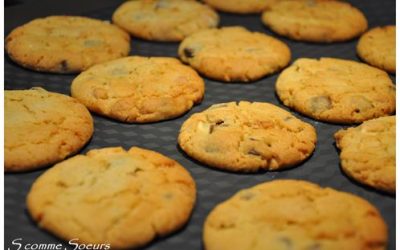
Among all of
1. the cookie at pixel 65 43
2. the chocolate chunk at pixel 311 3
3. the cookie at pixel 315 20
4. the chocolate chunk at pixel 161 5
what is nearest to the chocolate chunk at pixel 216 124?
the cookie at pixel 65 43

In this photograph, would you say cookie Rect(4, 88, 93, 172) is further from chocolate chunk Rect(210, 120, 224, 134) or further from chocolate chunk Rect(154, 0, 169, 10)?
chocolate chunk Rect(154, 0, 169, 10)

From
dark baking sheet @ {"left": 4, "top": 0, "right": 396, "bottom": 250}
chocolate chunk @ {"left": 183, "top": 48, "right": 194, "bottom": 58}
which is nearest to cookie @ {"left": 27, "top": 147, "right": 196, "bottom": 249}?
dark baking sheet @ {"left": 4, "top": 0, "right": 396, "bottom": 250}

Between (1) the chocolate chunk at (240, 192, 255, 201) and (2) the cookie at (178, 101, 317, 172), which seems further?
(2) the cookie at (178, 101, 317, 172)

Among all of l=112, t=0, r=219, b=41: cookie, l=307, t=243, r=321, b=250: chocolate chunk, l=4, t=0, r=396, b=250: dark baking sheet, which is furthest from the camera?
l=112, t=0, r=219, b=41: cookie

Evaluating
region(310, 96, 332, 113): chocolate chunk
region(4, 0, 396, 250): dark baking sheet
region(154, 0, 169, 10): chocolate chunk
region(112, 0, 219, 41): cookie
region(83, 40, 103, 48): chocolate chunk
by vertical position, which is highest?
region(154, 0, 169, 10): chocolate chunk

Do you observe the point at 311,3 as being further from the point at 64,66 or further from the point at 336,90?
the point at 64,66

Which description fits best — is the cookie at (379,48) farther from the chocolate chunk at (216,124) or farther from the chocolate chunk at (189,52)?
the chocolate chunk at (216,124)
